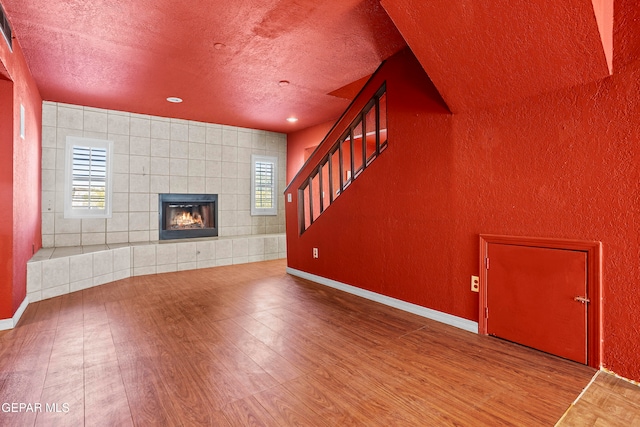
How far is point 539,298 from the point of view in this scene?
7.68 ft

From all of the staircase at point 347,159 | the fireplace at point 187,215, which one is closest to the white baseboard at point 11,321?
the fireplace at point 187,215

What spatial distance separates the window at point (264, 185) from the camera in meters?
6.89

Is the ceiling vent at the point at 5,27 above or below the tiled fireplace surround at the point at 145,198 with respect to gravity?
above

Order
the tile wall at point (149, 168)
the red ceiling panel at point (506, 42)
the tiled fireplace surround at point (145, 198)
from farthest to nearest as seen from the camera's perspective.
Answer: the tile wall at point (149, 168) → the tiled fireplace surround at point (145, 198) → the red ceiling panel at point (506, 42)

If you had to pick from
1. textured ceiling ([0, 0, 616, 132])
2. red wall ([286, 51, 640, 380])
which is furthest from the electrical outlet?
Answer: textured ceiling ([0, 0, 616, 132])

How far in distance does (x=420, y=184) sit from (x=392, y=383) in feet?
5.89

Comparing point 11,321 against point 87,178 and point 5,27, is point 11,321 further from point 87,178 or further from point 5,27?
point 87,178

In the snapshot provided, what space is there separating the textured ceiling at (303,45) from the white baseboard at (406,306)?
1801mm

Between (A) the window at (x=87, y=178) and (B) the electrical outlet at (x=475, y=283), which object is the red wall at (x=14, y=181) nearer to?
(A) the window at (x=87, y=178)

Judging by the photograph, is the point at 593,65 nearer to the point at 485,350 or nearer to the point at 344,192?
the point at 485,350

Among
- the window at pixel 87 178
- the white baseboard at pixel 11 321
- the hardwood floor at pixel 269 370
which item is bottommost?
the hardwood floor at pixel 269 370

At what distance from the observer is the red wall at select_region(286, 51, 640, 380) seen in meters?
1.98

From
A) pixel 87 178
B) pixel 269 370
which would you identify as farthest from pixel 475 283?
pixel 87 178

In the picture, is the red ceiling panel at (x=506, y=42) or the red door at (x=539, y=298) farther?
the red door at (x=539, y=298)
